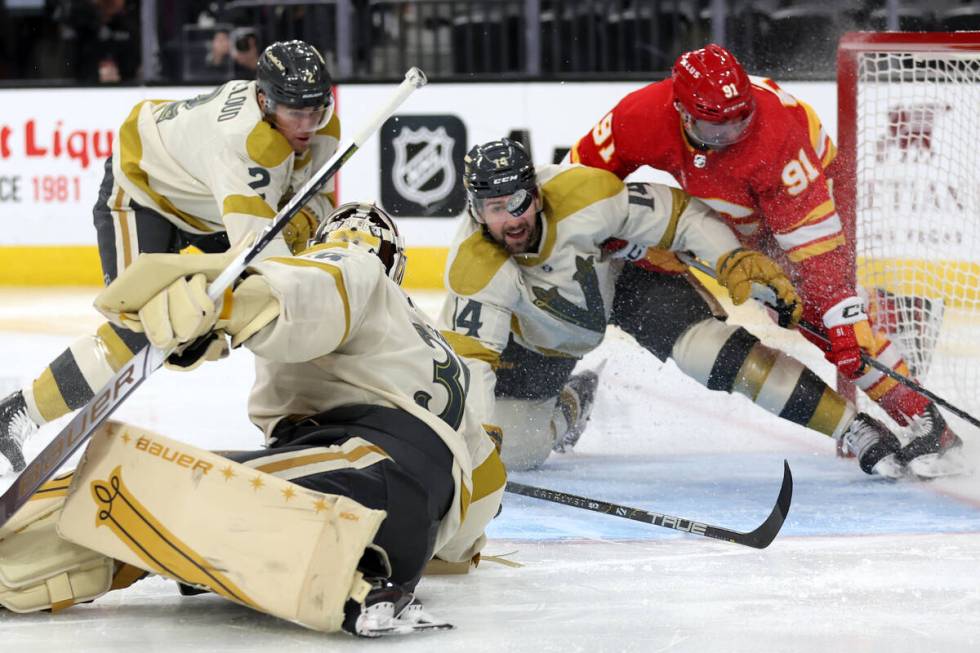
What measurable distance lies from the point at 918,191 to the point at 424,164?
3015 mm

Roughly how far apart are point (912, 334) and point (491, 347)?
1.26 meters

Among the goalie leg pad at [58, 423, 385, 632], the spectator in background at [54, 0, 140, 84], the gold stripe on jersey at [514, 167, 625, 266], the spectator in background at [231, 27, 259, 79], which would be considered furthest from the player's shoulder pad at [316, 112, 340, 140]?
the spectator in background at [54, 0, 140, 84]

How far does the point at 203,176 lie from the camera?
3.77 meters

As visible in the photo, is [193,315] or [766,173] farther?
[766,173]

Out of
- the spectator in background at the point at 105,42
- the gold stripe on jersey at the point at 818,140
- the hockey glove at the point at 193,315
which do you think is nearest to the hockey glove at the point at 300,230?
the gold stripe on jersey at the point at 818,140

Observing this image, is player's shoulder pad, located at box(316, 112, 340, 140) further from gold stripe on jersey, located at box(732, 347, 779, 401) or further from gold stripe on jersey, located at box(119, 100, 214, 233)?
gold stripe on jersey, located at box(732, 347, 779, 401)

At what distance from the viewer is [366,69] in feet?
23.4

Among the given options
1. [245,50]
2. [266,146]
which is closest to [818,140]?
[266,146]

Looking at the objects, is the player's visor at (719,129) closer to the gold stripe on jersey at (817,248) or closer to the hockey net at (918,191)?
the gold stripe on jersey at (817,248)

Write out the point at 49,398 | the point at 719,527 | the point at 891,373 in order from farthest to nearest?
1. the point at 891,373
2. the point at 49,398
3. the point at 719,527

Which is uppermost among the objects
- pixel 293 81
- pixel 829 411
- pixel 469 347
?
pixel 293 81

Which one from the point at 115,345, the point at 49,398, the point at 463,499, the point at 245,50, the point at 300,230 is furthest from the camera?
the point at 245,50

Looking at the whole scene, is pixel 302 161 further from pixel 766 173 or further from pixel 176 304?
pixel 176 304

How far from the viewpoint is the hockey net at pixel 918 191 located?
4.02 metres
